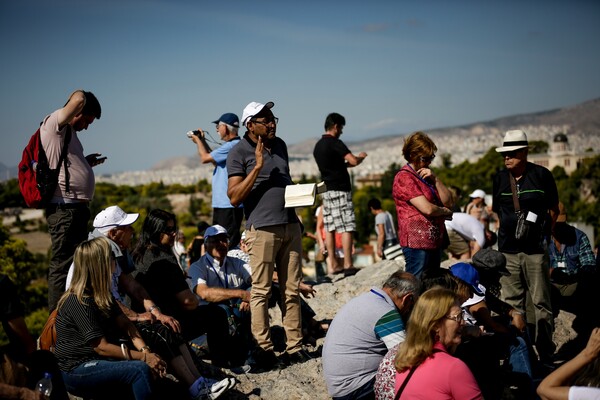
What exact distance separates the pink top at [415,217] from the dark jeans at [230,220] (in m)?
2.03

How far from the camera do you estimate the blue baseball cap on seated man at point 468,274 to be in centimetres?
454

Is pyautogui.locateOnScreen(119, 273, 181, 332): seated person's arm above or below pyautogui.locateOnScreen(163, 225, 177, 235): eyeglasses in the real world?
below

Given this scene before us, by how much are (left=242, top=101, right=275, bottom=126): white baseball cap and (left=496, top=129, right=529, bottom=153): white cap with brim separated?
2033 mm

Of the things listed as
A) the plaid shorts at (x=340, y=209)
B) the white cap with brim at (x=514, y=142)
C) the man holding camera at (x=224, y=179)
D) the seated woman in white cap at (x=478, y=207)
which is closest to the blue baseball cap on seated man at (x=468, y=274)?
the white cap with brim at (x=514, y=142)

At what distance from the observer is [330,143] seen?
7375 mm

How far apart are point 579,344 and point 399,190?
2.47m

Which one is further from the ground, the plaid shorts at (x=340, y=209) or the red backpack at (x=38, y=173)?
the red backpack at (x=38, y=173)

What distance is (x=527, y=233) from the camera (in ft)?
16.9

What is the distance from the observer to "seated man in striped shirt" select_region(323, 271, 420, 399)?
3689 mm

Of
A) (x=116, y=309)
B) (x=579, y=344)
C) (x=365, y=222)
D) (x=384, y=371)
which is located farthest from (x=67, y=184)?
(x=365, y=222)

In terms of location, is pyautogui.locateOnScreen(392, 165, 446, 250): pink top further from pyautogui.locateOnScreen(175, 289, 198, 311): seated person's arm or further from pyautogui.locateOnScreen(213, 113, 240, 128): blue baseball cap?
pyautogui.locateOnScreen(213, 113, 240, 128): blue baseball cap

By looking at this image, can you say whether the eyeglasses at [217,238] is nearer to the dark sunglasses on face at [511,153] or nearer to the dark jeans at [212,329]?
the dark jeans at [212,329]

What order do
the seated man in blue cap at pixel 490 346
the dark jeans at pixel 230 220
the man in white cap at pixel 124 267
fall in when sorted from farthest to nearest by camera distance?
the dark jeans at pixel 230 220, the man in white cap at pixel 124 267, the seated man in blue cap at pixel 490 346

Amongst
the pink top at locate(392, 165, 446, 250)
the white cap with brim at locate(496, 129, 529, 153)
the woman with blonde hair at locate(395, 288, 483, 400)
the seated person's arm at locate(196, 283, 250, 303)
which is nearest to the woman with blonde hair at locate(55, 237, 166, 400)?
the seated person's arm at locate(196, 283, 250, 303)
